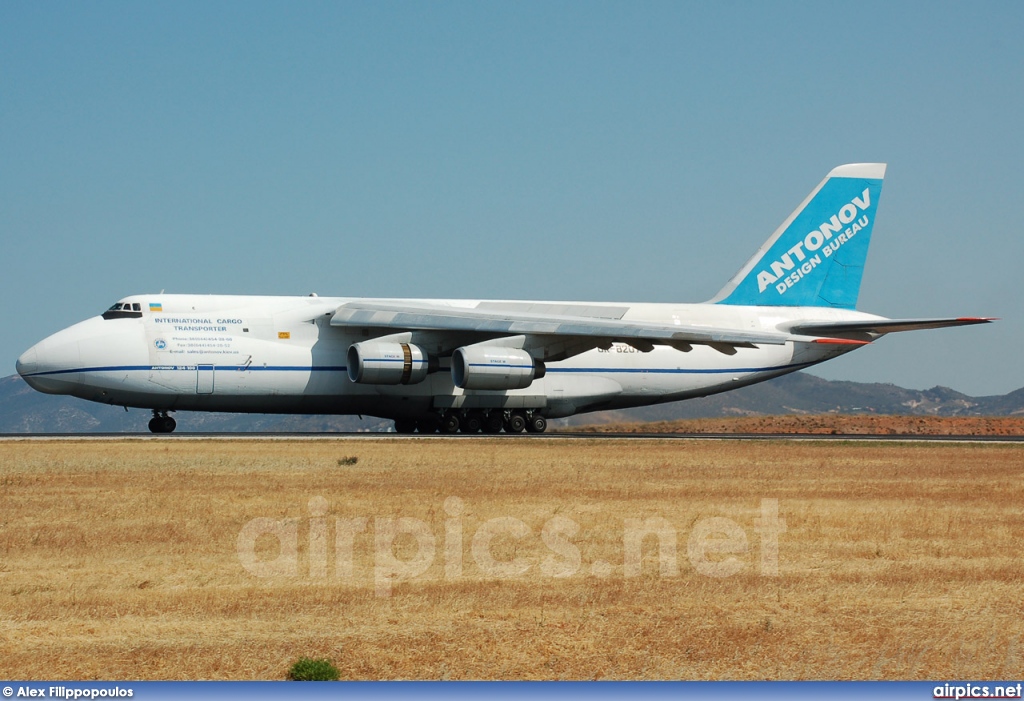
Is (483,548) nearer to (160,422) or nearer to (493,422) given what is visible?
(493,422)

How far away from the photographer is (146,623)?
8742mm

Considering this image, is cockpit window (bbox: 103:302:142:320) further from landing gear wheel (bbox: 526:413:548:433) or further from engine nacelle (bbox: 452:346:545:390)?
landing gear wheel (bbox: 526:413:548:433)

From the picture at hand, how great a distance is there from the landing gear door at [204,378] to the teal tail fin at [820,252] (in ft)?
50.3

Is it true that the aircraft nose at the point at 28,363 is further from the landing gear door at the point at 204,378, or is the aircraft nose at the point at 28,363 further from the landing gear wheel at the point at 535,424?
the landing gear wheel at the point at 535,424

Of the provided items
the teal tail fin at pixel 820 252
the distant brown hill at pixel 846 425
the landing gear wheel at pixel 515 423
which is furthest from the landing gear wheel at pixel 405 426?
the teal tail fin at pixel 820 252

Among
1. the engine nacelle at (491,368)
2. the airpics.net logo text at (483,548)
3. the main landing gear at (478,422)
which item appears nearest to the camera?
the airpics.net logo text at (483,548)

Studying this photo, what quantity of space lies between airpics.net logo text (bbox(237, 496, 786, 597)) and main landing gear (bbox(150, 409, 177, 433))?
1864 centimetres

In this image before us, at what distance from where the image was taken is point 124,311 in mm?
30078

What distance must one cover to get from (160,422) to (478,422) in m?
8.22

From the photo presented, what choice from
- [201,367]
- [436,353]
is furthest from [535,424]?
[201,367]

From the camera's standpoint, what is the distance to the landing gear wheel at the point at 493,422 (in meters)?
33.2

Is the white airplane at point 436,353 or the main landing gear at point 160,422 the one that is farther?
the main landing gear at point 160,422

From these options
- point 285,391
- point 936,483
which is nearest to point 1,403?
point 285,391

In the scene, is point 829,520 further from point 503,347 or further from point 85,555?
point 503,347
